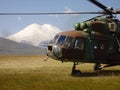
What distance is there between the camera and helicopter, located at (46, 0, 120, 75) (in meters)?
21.0

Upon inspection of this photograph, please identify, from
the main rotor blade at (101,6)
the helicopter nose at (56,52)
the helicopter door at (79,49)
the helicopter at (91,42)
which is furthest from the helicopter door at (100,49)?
the helicopter nose at (56,52)

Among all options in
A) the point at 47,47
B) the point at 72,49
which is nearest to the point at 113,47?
the point at 72,49

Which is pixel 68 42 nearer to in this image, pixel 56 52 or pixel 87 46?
pixel 56 52

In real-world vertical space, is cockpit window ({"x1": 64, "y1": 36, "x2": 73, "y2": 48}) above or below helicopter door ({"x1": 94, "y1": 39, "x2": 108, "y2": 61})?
above

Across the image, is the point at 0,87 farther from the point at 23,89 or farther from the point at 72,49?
the point at 72,49

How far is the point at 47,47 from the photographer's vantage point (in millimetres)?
22234

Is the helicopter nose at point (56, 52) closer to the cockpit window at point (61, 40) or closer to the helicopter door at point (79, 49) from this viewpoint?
the cockpit window at point (61, 40)

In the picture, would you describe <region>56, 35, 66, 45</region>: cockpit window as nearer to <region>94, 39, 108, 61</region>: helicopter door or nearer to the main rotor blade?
<region>94, 39, 108, 61</region>: helicopter door

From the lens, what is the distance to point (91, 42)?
72.3ft

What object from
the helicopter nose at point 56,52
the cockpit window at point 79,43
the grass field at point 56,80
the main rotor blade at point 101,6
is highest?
the main rotor blade at point 101,6

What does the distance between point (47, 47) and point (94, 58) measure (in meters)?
3.77

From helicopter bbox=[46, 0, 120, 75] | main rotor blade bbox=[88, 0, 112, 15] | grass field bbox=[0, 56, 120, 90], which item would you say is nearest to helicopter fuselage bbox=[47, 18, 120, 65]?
helicopter bbox=[46, 0, 120, 75]

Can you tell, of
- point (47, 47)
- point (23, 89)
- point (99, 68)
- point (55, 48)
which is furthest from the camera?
point (99, 68)

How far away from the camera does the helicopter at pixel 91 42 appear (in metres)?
21.0
